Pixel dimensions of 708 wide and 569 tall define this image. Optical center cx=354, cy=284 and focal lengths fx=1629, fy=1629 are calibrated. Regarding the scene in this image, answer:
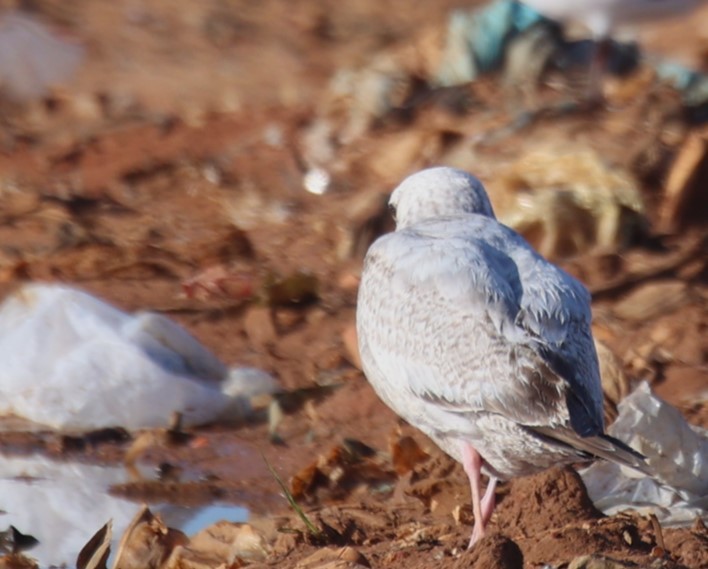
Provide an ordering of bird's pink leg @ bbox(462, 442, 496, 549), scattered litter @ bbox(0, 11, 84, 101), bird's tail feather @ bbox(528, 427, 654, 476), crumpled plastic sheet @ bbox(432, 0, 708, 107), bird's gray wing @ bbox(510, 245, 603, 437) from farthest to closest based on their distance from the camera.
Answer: scattered litter @ bbox(0, 11, 84, 101), crumpled plastic sheet @ bbox(432, 0, 708, 107), bird's pink leg @ bbox(462, 442, 496, 549), bird's gray wing @ bbox(510, 245, 603, 437), bird's tail feather @ bbox(528, 427, 654, 476)

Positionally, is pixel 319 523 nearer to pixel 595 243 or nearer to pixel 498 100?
pixel 595 243

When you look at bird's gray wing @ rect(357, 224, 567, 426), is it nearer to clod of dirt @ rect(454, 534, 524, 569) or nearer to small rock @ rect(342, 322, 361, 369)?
clod of dirt @ rect(454, 534, 524, 569)

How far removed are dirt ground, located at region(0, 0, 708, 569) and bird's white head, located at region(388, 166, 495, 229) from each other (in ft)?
2.55

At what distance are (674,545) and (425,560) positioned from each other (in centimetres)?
59

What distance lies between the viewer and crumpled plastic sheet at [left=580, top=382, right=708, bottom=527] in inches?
173

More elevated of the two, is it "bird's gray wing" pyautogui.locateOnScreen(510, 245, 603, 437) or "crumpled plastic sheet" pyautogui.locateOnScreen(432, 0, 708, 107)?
"bird's gray wing" pyautogui.locateOnScreen(510, 245, 603, 437)

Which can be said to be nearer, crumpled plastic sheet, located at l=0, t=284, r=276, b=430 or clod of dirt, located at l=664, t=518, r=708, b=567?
clod of dirt, located at l=664, t=518, r=708, b=567

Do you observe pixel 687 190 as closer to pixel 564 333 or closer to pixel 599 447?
pixel 564 333

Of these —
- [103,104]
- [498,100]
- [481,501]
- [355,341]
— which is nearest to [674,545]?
[481,501]

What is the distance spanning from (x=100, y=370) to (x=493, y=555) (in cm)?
241

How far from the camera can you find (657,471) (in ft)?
14.7

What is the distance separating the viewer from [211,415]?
5.65m

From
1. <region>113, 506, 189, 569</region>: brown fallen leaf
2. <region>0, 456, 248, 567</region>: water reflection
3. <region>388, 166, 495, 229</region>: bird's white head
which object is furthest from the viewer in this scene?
<region>0, 456, 248, 567</region>: water reflection

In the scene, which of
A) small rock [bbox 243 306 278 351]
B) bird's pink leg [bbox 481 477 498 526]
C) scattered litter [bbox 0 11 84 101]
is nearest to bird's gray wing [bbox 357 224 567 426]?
bird's pink leg [bbox 481 477 498 526]
